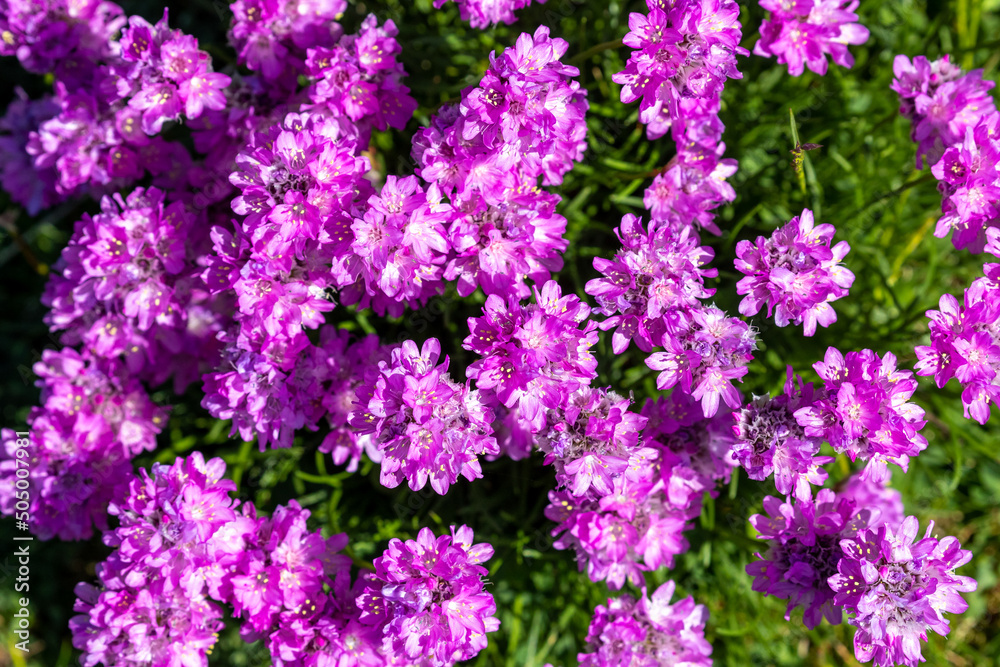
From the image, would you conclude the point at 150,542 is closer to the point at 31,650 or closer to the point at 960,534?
the point at 31,650

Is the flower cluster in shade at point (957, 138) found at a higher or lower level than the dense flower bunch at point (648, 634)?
higher

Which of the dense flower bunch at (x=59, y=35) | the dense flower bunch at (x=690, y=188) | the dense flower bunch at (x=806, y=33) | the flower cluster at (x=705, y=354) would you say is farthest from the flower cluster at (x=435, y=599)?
the dense flower bunch at (x=59, y=35)

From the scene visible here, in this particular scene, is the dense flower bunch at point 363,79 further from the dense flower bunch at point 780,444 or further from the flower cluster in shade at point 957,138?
the flower cluster in shade at point 957,138

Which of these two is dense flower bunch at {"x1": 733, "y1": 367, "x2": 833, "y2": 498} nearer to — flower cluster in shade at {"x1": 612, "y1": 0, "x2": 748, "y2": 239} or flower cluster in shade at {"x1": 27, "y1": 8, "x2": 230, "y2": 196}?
flower cluster in shade at {"x1": 612, "y1": 0, "x2": 748, "y2": 239}

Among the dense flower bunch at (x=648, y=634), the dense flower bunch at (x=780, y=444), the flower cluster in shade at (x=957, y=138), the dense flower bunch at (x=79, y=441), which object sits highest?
the flower cluster in shade at (x=957, y=138)

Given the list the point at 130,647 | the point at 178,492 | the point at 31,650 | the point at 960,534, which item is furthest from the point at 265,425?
the point at 960,534

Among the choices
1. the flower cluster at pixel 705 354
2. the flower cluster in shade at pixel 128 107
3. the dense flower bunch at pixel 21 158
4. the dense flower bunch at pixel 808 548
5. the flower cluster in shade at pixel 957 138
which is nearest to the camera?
the flower cluster at pixel 705 354

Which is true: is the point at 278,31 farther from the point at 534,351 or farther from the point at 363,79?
the point at 534,351
